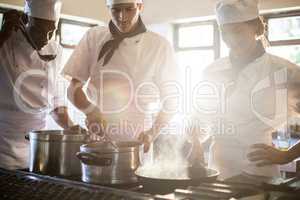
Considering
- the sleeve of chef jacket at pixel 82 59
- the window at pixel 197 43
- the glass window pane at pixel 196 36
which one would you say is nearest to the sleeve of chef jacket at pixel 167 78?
the sleeve of chef jacket at pixel 82 59

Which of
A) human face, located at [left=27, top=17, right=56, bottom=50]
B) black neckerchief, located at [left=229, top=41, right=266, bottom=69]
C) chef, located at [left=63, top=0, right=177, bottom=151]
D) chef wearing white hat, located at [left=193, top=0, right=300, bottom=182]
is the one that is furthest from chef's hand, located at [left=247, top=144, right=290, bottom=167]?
human face, located at [left=27, top=17, right=56, bottom=50]

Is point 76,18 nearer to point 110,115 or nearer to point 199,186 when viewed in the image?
point 110,115

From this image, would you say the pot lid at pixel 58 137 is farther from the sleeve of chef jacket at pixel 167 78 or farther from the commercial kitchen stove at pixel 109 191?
the sleeve of chef jacket at pixel 167 78

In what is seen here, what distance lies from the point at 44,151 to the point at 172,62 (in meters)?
0.93

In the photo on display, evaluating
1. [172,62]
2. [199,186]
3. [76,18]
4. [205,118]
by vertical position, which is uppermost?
[76,18]

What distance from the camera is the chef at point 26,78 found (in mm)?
2236

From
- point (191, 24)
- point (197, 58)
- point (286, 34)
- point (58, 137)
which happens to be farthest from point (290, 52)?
point (58, 137)

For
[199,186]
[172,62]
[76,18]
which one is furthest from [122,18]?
[76,18]

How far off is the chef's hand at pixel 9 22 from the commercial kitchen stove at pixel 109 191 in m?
0.89

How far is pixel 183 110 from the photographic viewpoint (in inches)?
96.3

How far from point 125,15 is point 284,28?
393cm

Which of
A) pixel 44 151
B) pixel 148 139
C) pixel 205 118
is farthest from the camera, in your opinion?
pixel 205 118

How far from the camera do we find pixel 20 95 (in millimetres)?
2336

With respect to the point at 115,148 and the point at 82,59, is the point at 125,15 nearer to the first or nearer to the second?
the point at 82,59
